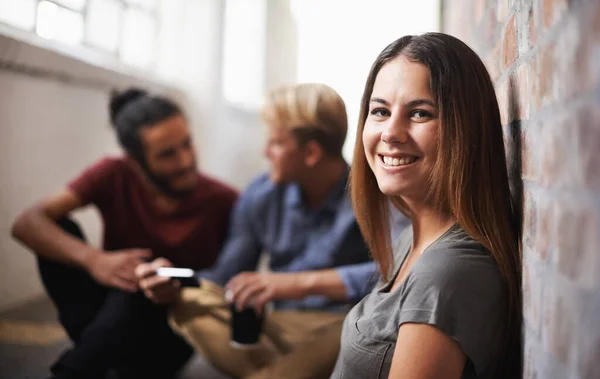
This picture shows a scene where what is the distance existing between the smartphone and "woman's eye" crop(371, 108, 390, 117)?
765 mm

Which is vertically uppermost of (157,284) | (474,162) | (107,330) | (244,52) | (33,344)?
(244,52)

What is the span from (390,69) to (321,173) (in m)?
0.77

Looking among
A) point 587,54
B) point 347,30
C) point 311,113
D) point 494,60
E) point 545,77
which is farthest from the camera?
point 347,30

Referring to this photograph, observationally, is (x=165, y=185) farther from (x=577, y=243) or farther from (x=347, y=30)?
(x=577, y=243)

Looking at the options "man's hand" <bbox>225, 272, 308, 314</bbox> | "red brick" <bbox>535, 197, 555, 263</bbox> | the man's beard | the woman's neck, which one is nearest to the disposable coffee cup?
"man's hand" <bbox>225, 272, 308, 314</bbox>

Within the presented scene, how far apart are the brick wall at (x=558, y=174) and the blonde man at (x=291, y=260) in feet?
1.99

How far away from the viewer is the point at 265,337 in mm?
1493

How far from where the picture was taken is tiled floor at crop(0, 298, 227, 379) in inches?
56.1

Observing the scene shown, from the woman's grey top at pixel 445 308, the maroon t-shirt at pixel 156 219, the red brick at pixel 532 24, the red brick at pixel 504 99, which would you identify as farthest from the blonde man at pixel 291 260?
the red brick at pixel 532 24

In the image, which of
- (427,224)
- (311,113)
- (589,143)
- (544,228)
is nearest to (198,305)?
(311,113)

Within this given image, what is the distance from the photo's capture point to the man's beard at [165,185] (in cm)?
174

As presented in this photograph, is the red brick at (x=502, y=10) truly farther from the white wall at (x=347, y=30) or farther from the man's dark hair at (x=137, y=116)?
the man's dark hair at (x=137, y=116)

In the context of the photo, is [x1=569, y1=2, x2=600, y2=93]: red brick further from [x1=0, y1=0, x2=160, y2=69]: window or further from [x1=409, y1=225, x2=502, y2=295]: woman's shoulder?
[x1=0, y1=0, x2=160, y2=69]: window

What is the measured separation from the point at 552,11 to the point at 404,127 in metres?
0.25
